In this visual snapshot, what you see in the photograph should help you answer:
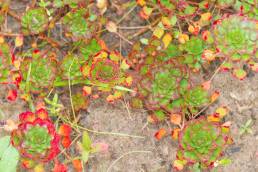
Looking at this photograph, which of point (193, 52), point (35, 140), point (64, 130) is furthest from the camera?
point (193, 52)

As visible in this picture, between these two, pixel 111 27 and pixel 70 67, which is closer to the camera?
pixel 70 67

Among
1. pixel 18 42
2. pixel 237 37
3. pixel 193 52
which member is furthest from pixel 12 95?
pixel 237 37

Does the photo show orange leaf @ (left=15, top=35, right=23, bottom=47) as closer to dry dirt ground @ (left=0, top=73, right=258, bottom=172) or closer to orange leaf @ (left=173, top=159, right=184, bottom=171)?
dry dirt ground @ (left=0, top=73, right=258, bottom=172)

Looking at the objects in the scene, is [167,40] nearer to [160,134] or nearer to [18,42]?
[160,134]

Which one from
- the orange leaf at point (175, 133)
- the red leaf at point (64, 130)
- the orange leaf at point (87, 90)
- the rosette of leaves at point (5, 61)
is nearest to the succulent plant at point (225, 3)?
the orange leaf at point (175, 133)

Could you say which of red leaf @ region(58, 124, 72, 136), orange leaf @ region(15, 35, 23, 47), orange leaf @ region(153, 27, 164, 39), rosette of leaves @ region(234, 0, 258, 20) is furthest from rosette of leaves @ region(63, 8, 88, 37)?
rosette of leaves @ region(234, 0, 258, 20)

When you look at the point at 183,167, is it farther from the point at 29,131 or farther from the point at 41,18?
the point at 41,18

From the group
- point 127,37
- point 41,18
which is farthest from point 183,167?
point 41,18

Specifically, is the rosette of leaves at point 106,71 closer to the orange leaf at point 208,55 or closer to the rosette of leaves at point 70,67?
the rosette of leaves at point 70,67
